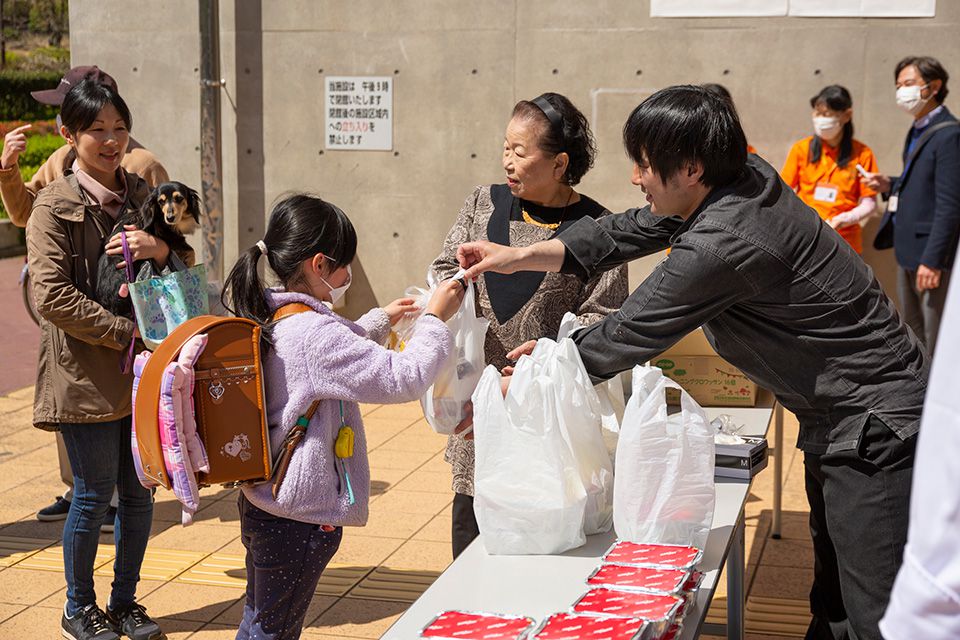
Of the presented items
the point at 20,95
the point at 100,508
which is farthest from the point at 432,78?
the point at 20,95

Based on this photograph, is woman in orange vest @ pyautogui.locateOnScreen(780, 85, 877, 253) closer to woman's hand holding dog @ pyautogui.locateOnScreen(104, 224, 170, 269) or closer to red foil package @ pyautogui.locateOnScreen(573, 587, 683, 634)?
woman's hand holding dog @ pyautogui.locateOnScreen(104, 224, 170, 269)

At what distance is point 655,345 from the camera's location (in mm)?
2320

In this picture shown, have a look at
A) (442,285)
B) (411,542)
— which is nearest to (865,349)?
(442,285)

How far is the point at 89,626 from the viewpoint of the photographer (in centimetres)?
361

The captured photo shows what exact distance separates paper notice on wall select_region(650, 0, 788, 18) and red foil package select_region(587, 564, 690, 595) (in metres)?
5.21

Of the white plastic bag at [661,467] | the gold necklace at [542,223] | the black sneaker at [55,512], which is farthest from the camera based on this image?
the black sneaker at [55,512]

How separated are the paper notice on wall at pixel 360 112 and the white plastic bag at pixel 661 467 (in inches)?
207

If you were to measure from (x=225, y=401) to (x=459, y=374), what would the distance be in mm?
633

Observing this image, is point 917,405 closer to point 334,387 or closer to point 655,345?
point 655,345

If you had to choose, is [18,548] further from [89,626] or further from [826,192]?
[826,192]

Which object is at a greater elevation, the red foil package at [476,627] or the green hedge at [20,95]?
the green hedge at [20,95]

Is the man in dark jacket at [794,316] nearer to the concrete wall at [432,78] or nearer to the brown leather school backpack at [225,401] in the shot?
the brown leather school backpack at [225,401]

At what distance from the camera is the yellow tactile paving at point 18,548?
4446 millimetres

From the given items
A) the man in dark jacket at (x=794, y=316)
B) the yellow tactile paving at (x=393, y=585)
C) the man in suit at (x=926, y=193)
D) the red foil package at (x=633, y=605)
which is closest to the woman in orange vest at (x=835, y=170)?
the man in suit at (x=926, y=193)
